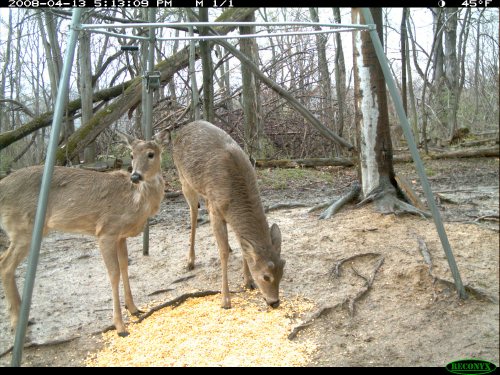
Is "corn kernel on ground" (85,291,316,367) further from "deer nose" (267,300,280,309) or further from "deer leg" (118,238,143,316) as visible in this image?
"deer leg" (118,238,143,316)

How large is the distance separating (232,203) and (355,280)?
4.89 feet

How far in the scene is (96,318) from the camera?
4.79 m

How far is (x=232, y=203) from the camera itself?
5102 mm

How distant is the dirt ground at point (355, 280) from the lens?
3.65 meters

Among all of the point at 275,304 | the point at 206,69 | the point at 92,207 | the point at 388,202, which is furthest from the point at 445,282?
the point at 206,69

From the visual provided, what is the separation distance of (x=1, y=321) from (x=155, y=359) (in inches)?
79.7

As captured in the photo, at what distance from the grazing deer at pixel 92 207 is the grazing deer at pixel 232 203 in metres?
0.60

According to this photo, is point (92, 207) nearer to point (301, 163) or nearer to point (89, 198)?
point (89, 198)

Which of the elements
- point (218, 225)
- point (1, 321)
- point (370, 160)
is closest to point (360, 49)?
point (370, 160)

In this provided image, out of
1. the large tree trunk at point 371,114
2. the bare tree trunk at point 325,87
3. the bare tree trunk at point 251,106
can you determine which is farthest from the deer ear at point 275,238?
the bare tree trunk at point 325,87

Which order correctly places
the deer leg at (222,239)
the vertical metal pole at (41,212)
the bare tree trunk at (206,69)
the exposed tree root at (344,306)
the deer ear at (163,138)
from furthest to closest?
the bare tree trunk at (206,69) → the deer ear at (163,138) → the deer leg at (222,239) → the exposed tree root at (344,306) → the vertical metal pole at (41,212)

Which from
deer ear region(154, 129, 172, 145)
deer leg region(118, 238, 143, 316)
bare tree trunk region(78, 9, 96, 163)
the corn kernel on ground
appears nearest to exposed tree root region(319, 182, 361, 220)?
the corn kernel on ground
